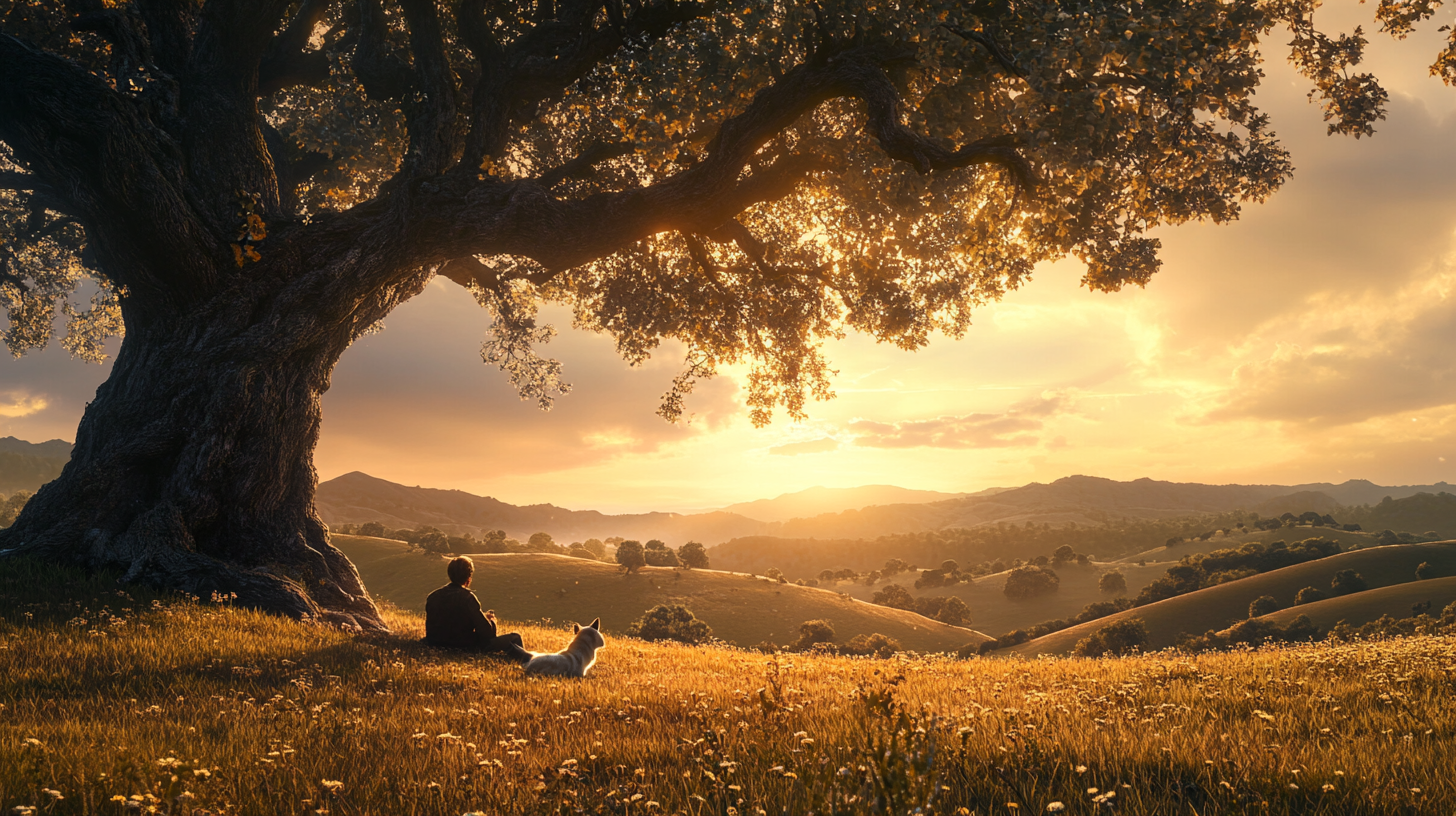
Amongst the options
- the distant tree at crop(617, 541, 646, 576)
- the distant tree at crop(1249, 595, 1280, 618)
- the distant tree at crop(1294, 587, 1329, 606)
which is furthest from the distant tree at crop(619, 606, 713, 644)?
the distant tree at crop(1294, 587, 1329, 606)

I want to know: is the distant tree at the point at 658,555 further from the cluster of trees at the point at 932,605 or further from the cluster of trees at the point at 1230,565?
the cluster of trees at the point at 1230,565

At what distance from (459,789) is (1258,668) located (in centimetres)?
1082

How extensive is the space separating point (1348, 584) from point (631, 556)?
227ft

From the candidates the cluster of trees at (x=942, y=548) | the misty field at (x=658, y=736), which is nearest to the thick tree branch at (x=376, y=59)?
the misty field at (x=658, y=736)

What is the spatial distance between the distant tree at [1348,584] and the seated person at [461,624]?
81.9 metres

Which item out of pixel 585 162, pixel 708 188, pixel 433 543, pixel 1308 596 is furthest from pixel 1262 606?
pixel 433 543

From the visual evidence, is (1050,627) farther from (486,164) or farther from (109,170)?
(109,170)

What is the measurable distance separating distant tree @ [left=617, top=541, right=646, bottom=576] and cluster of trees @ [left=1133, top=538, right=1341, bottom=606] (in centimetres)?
6100

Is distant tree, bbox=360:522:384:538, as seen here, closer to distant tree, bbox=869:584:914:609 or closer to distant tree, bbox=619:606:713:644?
distant tree, bbox=619:606:713:644

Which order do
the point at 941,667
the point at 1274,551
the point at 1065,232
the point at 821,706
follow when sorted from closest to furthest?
the point at 821,706 < the point at 941,667 < the point at 1065,232 < the point at 1274,551

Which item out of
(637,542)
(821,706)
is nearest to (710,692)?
(821,706)

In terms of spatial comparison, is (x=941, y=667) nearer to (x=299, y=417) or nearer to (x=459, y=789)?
(x=459, y=789)

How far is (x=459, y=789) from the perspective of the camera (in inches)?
142

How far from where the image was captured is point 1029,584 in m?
102
